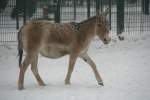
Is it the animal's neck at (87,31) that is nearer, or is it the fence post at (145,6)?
the animal's neck at (87,31)

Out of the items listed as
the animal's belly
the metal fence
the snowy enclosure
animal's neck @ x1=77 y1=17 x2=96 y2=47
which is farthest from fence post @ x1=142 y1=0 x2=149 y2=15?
the animal's belly

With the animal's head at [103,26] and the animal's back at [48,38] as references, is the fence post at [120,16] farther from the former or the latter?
the animal's back at [48,38]

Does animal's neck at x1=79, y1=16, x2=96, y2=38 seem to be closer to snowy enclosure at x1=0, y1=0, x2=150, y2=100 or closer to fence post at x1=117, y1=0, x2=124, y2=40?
snowy enclosure at x1=0, y1=0, x2=150, y2=100

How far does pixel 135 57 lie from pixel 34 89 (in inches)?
186

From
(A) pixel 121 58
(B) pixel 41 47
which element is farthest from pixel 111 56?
(B) pixel 41 47

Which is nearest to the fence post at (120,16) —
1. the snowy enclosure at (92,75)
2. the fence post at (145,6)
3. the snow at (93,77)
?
the snowy enclosure at (92,75)

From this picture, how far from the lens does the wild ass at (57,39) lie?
9992mm

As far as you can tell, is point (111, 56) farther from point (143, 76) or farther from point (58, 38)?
point (58, 38)

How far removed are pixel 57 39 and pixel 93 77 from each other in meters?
1.70

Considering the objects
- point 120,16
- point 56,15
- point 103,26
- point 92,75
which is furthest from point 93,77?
point 120,16

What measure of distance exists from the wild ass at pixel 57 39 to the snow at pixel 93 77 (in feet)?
1.37

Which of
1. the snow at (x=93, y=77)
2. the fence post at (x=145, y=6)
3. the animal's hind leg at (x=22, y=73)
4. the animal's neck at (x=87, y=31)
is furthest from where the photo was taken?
the fence post at (x=145, y=6)

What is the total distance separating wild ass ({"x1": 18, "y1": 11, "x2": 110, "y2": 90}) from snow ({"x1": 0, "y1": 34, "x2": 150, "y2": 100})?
1.37 ft

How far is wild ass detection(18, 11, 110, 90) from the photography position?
9.99 metres
